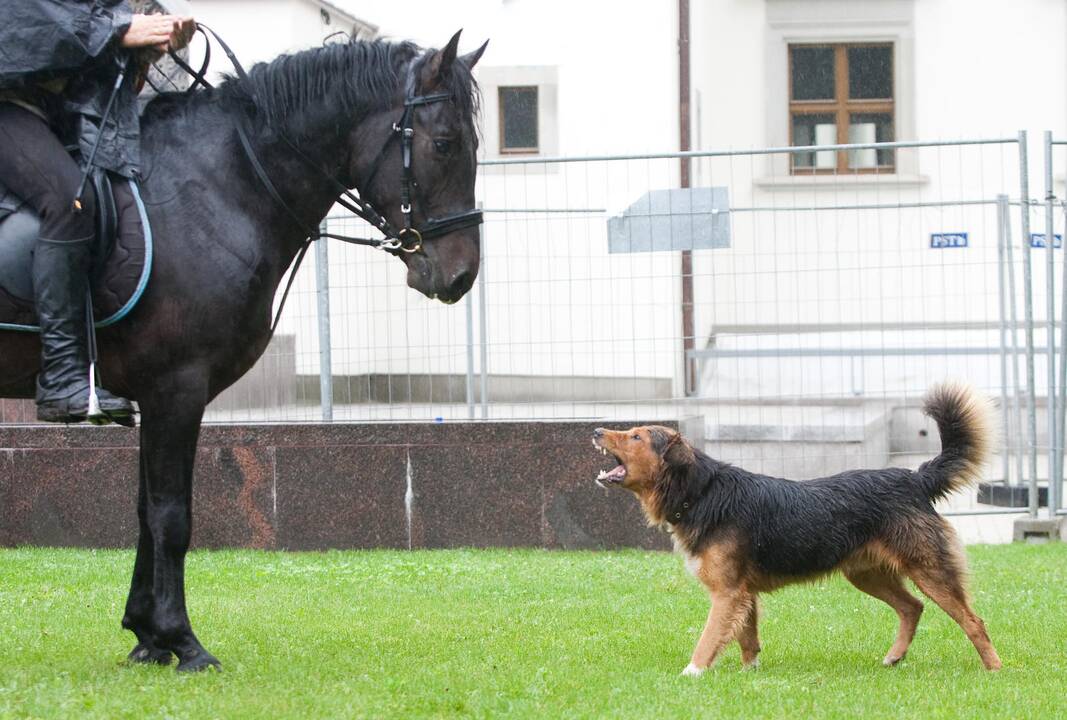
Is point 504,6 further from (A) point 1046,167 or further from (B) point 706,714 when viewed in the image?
(B) point 706,714

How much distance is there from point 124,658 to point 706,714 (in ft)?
9.52

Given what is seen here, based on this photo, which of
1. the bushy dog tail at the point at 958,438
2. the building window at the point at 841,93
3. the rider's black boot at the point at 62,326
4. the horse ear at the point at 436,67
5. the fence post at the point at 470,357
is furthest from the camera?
the building window at the point at 841,93

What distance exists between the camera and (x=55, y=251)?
230 inches

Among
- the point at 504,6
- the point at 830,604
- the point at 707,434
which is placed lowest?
the point at 830,604

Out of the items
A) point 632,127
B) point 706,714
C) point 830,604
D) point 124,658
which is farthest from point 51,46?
point 632,127

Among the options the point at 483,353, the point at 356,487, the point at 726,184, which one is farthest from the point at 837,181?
the point at 356,487

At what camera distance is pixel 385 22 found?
69.8 ft

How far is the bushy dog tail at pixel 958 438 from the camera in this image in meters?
7.39

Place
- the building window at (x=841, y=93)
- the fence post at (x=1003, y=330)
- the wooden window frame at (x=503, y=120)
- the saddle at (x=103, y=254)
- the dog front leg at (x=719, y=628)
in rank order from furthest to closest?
1. the building window at (x=841, y=93)
2. the wooden window frame at (x=503, y=120)
3. the fence post at (x=1003, y=330)
4. the dog front leg at (x=719, y=628)
5. the saddle at (x=103, y=254)

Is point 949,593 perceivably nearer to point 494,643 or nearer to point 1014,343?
point 494,643

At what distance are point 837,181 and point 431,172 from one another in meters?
15.2

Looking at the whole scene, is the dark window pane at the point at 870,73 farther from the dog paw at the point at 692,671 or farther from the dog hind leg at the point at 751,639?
the dog paw at the point at 692,671

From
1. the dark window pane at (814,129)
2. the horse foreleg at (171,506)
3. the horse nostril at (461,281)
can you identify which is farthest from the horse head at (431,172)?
the dark window pane at (814,129)

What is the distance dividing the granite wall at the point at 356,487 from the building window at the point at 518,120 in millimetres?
9728
